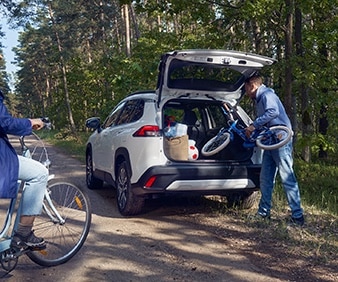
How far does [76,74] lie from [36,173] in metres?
28.4

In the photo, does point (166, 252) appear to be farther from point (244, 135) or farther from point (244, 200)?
point (244, 200)

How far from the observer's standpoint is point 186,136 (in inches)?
247

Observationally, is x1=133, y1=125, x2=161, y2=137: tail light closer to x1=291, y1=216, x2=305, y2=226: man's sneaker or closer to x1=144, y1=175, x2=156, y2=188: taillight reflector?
Answer: x1=144, y1=175, x2=156, y2=188: taillight reflector

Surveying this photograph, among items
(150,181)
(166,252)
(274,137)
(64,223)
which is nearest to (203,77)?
(274,137)

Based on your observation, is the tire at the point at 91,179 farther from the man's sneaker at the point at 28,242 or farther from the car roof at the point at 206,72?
the man's sneaker at the point at 28,242

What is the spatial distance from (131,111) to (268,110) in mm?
2328

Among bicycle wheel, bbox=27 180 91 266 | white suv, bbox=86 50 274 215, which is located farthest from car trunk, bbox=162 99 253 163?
bicycle wheel, bbox=27 180 91 266

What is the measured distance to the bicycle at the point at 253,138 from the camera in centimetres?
560

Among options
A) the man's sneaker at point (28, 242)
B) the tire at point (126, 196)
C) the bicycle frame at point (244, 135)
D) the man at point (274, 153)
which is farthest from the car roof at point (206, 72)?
the man's sneaker at point (28, 242)

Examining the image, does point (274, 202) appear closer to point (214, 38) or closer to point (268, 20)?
point (268, 20)

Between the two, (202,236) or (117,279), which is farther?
(202,236)

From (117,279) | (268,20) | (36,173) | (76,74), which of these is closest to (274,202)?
(117,279)

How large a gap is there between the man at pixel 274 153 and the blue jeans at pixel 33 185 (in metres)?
2.88

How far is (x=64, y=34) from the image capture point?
33.8 m
